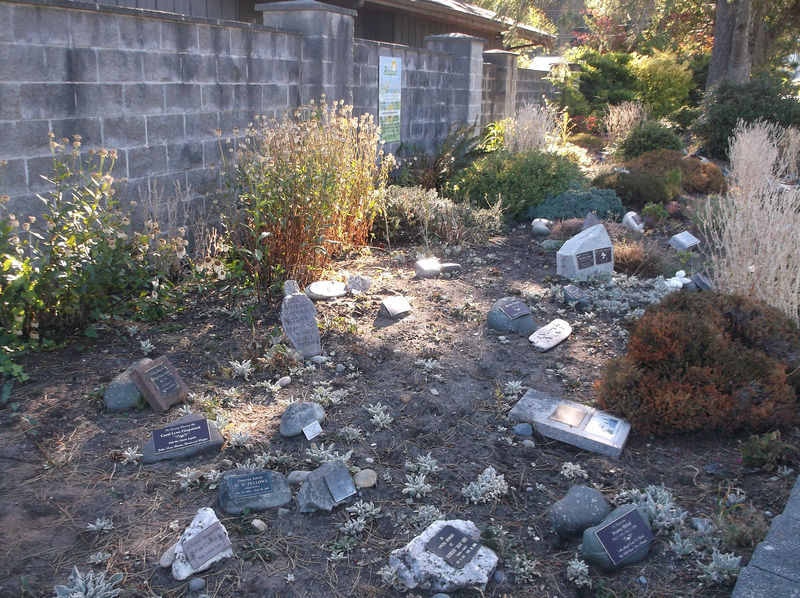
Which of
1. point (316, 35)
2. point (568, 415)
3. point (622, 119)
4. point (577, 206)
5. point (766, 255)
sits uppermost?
point (316, 35)

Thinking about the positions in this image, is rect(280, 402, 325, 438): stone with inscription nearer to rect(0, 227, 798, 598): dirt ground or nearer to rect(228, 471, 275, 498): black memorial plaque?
rect(0, 227, 798, 598): dirt ground

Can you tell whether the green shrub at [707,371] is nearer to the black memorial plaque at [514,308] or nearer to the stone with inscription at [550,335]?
the stone with inscription at [550,335]

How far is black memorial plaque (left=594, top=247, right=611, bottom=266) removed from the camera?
6.12 m

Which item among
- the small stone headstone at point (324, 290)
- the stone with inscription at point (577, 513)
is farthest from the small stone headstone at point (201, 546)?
the small stone headstone at point (324, 290)

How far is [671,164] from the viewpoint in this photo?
10.7 metres

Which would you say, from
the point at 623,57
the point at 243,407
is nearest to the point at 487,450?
the point at 243,407

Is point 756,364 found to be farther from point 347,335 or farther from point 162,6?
point 162,6

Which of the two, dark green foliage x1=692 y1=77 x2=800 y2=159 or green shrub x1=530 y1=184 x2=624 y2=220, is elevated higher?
dark green foliage x1=692 y1=77 x2=800 y2=159

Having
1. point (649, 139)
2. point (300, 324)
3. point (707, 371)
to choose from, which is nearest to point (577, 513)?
point (707, 371)

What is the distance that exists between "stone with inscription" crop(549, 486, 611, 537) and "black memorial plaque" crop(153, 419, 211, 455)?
1738 mm

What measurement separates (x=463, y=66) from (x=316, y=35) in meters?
4.50

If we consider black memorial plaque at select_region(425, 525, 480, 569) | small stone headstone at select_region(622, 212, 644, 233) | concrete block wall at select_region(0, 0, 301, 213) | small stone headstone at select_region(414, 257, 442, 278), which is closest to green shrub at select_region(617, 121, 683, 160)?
small stone headstone at select_region(622, 212, 644, 233)

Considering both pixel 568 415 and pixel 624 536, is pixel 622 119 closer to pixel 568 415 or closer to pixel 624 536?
pixel 568 415

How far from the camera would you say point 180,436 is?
3.40 metres
